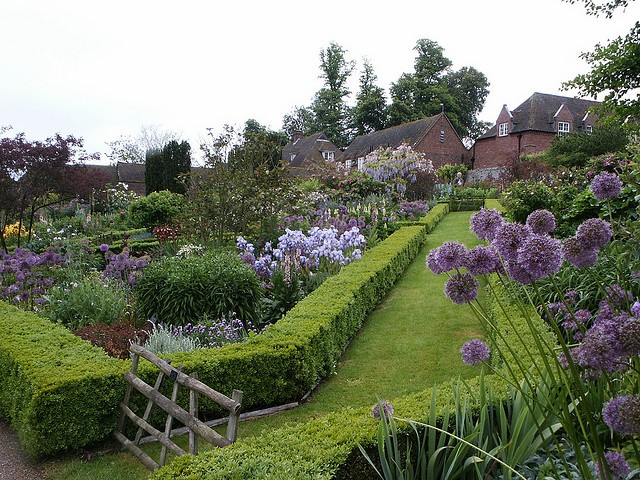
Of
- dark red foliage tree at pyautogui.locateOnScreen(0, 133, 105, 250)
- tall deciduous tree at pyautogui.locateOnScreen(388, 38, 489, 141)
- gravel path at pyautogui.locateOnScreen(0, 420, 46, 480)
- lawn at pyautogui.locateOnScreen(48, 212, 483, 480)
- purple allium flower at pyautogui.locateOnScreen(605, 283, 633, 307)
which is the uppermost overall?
tall deciduous tree at pyautogui.locateOnScreen(388, 38, 489, 141)

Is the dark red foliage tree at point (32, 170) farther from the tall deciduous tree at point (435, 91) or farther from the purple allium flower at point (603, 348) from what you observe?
the tall deciduous tree at point (435, 91)

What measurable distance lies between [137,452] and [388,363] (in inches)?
115

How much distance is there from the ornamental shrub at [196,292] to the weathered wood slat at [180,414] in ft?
7.43

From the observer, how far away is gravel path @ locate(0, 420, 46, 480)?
12.4ft

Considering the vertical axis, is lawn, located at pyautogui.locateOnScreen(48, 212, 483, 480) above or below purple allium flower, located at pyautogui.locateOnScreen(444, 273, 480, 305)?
below

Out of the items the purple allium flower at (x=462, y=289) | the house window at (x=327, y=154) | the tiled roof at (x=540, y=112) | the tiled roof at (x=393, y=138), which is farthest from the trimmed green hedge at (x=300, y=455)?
the house window at (x=327, y=154)

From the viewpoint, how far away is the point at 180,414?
128 inches

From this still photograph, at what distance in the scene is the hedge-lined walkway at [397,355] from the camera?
4.86 m

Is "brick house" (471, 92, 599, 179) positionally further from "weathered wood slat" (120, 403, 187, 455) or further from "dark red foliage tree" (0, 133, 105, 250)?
"weathered wood slat" (120, 403, 187, 455)

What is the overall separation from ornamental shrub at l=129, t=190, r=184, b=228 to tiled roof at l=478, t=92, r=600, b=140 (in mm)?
28206

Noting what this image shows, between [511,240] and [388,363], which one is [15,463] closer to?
[388,363]

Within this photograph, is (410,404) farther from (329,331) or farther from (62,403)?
(62,403)

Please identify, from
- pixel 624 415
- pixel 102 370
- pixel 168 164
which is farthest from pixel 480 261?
pixel 168 164

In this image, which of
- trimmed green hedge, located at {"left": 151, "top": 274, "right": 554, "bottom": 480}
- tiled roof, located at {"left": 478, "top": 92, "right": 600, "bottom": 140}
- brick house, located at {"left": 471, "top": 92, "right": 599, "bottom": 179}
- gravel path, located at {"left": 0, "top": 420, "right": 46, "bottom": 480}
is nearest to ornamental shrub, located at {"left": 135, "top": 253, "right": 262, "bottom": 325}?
gravel path, located at {"left": 0, "top": 420, "right": 46, "bottom": 480}
